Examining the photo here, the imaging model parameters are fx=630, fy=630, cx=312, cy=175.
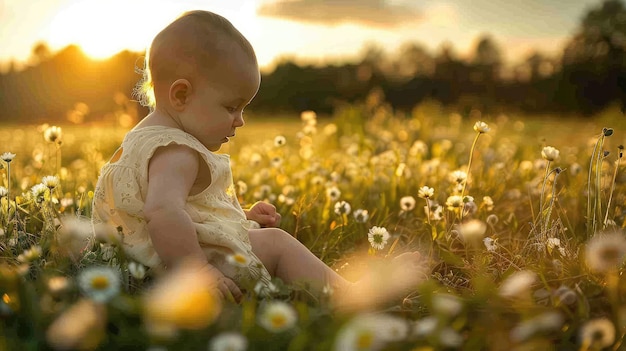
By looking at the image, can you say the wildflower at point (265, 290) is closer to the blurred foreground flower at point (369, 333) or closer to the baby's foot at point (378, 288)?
the baby's foot at point (378, 288)

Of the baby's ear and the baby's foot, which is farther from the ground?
the baby's ear

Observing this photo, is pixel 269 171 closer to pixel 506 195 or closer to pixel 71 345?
pixel 506 195

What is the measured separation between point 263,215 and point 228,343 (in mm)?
1493

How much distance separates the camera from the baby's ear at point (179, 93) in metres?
2.39

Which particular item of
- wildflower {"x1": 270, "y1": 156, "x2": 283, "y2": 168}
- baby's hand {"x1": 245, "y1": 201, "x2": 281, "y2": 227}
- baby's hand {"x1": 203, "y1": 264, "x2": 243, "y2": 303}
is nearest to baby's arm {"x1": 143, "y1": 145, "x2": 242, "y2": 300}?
baby's hand {"x1": 203, "y1": 264, "x2": 243, "y2": 303}

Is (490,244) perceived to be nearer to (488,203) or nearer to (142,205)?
(488,203)

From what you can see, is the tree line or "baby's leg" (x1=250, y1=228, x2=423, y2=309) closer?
"baby's leg" (x1=250, y1=228, x2=423, y2=309)

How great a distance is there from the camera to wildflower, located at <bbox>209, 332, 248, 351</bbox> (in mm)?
1524

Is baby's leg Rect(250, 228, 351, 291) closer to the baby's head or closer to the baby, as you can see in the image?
the baby

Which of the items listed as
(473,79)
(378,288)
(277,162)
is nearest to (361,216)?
(277,162)

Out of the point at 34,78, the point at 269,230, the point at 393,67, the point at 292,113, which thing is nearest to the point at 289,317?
the point at 269,230

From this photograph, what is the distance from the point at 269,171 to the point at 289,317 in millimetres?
3166

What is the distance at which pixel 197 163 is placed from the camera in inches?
95.1

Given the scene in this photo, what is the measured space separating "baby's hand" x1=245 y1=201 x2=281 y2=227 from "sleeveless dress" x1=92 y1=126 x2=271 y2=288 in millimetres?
416
